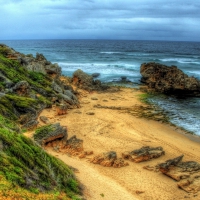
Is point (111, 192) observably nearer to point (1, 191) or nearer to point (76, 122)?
point (1, 191)

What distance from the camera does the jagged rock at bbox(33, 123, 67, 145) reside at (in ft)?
56.4

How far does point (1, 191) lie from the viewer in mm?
7109

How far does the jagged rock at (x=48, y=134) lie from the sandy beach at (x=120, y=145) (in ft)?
2.00

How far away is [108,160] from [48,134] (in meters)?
4.45

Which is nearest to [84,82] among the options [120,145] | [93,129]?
[93,129]

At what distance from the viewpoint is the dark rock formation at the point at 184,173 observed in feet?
47.8

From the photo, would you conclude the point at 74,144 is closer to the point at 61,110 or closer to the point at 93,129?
the point at 93,129

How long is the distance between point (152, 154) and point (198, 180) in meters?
3.61

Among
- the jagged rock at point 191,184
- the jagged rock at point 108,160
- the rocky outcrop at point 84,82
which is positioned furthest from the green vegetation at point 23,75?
the jagged rock at point 191,184

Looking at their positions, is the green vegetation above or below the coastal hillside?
above

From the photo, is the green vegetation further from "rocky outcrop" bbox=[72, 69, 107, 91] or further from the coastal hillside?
"rocky outcrop" bbox=[72, 69, 107, 91]

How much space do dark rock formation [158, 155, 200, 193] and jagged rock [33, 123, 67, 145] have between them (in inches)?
278

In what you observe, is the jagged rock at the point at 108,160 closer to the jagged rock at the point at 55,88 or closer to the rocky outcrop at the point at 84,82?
the jagged rock at the point at 55,88

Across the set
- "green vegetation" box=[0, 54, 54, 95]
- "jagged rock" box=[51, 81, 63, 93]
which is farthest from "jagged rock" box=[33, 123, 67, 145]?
"jagged rock" box=[51, 81, 63, 93]
